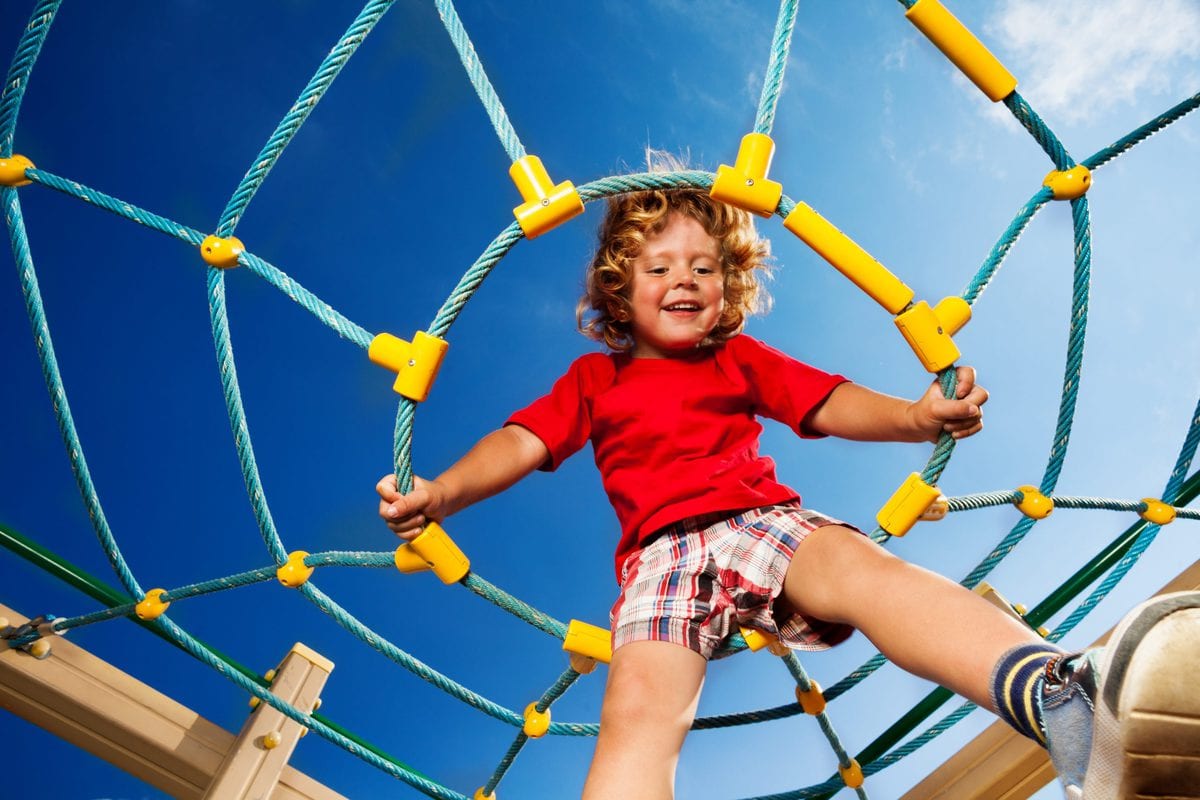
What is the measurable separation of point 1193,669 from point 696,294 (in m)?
0.65

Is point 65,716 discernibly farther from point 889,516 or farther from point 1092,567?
point 1092,567

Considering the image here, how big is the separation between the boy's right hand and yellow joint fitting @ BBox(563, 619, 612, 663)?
0.59 ft

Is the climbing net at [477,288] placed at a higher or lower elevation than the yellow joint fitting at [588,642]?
higher

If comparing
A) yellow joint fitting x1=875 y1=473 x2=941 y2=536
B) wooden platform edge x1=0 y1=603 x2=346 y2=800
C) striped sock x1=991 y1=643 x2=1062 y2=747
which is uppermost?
yellow joint fitting x1=875 y1=473 x2=941 y2=536

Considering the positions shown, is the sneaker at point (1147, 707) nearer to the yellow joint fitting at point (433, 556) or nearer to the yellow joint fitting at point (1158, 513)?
the yellow joint fitting at point (433, 556)

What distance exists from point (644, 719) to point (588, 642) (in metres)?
0.20

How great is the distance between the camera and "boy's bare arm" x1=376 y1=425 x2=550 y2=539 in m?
0.82

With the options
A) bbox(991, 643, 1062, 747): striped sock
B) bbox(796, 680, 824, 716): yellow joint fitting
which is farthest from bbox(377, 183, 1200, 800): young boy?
bbox(796, 680, 824, 716): yellow joint fitting

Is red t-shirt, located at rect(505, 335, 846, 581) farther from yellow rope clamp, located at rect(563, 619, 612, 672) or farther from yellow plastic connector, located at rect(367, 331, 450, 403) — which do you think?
yellow plastic connector, located at rect(367, 331, 450, 403)

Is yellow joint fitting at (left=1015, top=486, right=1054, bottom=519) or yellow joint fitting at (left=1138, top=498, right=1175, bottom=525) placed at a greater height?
yellow joint fitting at (left=1138, top=498, right=1175, bottom=525)

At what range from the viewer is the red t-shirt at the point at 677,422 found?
921 millimetres

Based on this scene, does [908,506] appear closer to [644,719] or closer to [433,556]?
[644,719]

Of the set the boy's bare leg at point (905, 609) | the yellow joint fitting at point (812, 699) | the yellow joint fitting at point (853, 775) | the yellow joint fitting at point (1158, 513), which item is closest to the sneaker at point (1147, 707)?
the boy's bare leg at point (905, 609)

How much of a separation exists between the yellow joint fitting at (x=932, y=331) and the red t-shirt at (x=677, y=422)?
0.66ft
